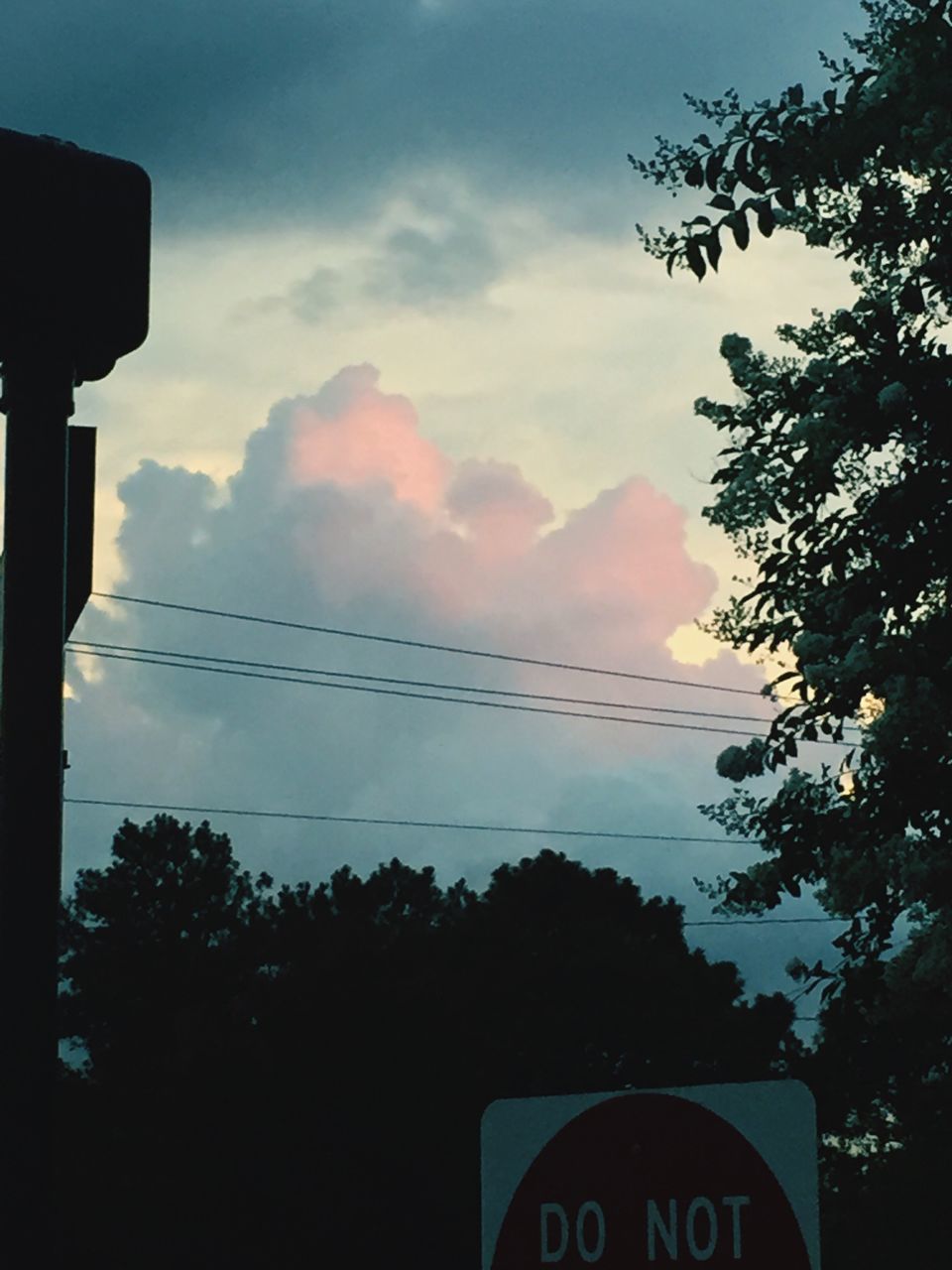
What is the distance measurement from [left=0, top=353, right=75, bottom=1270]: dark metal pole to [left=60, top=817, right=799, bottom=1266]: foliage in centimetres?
4665

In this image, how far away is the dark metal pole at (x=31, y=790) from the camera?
9.21 feet

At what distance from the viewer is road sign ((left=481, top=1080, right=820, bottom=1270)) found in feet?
9.52

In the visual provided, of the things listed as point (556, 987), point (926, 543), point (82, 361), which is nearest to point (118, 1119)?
point (556, 987)

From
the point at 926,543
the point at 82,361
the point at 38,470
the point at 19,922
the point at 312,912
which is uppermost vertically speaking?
the point at 312,912

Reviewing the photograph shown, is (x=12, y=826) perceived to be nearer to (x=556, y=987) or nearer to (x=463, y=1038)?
(x=463, y=1038)

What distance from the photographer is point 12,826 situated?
295 cm

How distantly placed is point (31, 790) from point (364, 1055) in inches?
2255

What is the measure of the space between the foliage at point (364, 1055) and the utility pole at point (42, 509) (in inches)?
1836

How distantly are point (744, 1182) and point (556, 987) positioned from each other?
66164 mm


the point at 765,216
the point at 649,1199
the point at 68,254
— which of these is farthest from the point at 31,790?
the point at 765,216

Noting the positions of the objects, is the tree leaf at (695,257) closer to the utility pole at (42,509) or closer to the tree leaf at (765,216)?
the tree leaf at (765,216)

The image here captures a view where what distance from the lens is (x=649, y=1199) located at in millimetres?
2975

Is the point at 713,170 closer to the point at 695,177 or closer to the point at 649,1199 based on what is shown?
the point at 695,177

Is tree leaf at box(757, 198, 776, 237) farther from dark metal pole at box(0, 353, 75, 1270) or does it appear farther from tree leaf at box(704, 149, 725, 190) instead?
dark metal pole at box(0, 353, 75, 1270)
